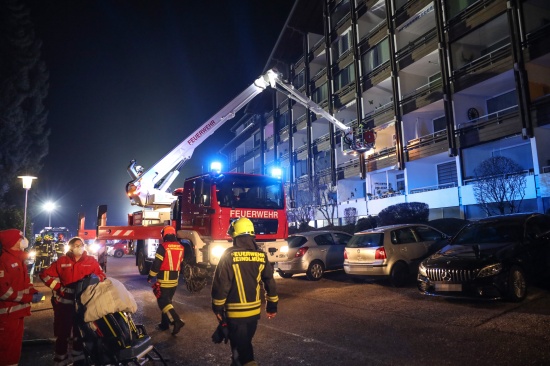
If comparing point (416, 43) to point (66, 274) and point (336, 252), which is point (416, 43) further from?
point (66, 274)

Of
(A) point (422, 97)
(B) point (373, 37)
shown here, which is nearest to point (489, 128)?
(A) point (422, 97)

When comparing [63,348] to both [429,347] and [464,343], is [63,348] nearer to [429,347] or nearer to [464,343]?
[429,347]

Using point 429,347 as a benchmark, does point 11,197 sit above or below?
above

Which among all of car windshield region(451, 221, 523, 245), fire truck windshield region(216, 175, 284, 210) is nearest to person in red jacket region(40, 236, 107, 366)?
fire truck windshield region(216, 175, 284, 210)

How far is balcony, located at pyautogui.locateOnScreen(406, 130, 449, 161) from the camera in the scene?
902 inches

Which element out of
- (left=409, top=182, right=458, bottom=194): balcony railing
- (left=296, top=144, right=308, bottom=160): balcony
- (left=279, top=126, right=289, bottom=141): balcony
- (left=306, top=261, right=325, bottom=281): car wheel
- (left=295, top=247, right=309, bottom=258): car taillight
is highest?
(left=279, top=126, right=289, bottom=141): balcony

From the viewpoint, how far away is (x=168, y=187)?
14.4 meters

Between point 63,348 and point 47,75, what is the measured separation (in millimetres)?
34019

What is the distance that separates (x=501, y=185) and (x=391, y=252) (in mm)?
8850

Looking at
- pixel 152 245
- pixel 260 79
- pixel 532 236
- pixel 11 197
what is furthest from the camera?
pixel 11 197

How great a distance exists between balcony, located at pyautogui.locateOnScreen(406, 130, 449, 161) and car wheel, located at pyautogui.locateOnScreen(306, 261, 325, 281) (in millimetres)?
14507

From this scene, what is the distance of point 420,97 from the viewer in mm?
24359

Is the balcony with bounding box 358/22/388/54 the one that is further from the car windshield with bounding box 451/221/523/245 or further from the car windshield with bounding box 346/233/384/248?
the car windshield with bounding box 451/221/523/245

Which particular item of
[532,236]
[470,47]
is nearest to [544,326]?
[532,236]
